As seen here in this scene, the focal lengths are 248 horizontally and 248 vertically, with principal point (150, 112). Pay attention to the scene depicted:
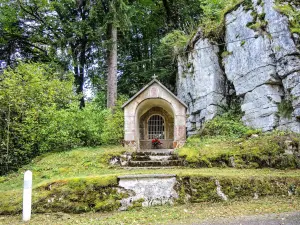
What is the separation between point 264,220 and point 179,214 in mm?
1590

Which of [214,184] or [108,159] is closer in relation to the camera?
[214,184]

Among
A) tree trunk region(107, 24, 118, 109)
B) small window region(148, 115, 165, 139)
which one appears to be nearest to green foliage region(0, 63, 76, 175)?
tree trunk region(107, 24, 118, 109)

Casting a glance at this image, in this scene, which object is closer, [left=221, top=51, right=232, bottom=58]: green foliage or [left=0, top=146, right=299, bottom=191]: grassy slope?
[left=0, top=146, right=299, bottom=191]: grassy slope

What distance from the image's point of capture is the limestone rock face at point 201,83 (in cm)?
1353

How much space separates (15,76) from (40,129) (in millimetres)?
2778

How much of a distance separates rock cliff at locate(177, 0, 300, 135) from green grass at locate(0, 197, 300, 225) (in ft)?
17.5

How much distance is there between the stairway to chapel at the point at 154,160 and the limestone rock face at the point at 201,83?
16.2 feet

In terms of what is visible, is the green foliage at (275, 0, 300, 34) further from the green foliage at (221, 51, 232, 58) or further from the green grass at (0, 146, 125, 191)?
the green grass at (0, 146, 125, 191)

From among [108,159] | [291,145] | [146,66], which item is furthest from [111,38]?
[291,145]

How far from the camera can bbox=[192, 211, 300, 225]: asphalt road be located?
13.6 feet

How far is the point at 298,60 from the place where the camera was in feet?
31.9

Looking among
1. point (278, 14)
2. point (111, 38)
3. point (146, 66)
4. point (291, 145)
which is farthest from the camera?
point (146, 66)

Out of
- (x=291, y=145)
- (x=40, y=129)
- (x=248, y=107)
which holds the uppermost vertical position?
(x=248, y=107)

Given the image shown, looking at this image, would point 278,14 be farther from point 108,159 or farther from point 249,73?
point 108,159
